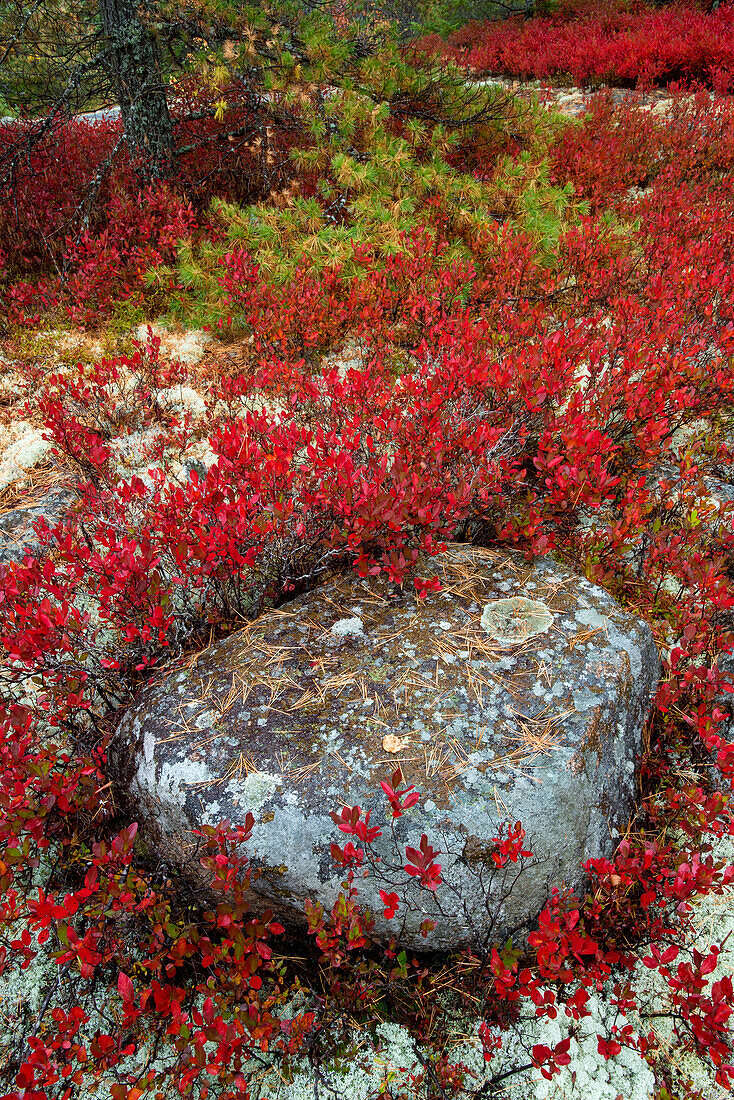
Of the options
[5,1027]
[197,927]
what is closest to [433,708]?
[197,927]

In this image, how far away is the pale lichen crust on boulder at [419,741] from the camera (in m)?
1.90

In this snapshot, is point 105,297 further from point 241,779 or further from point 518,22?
point 518,22

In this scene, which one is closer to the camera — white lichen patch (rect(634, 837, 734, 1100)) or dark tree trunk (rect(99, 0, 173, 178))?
white lichen patch (rect(634, 837, 734, 1100))

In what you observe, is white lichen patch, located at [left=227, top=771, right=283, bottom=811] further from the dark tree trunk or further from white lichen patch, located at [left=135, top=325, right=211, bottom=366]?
the dark tree trunk

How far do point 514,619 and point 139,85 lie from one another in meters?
7.25

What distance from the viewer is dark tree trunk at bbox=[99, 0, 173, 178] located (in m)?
5.63

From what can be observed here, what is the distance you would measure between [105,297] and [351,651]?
535 cm

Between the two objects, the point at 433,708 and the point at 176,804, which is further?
the point at 433,708

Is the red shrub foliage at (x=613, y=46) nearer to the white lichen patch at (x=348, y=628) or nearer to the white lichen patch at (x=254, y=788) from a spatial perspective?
the white lichen patch at (x=348, y=628)

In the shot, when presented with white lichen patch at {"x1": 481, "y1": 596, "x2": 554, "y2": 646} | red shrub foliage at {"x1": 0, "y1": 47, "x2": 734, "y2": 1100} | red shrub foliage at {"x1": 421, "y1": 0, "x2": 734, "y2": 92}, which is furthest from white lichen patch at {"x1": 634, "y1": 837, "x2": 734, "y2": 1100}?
red shrub foliage at {"x1": 421, "y1": 0, "x2": 734, "y2": 92}

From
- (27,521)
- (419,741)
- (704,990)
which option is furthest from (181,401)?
(704,990)

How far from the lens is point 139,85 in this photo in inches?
232

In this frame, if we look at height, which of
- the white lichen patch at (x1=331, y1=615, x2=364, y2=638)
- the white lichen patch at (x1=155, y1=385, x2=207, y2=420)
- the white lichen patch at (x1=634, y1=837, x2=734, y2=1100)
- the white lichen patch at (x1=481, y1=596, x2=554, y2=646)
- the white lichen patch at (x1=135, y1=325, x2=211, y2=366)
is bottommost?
the white lichen patch at (x1=634, y1=837, x2=734, y2=1100)

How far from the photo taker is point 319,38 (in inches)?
204
